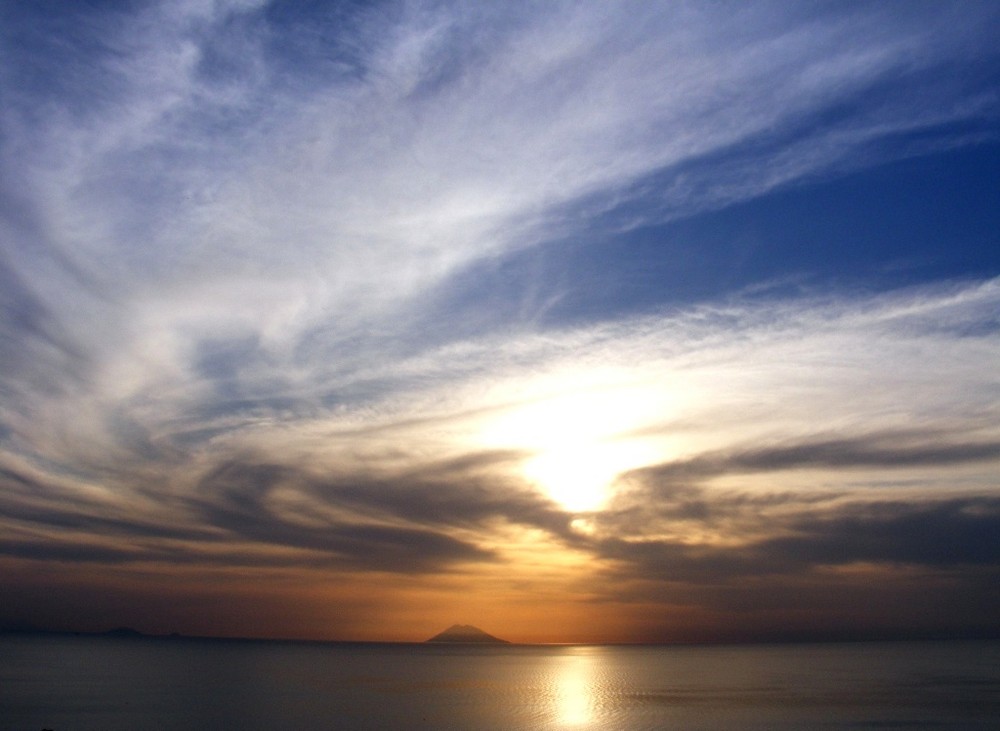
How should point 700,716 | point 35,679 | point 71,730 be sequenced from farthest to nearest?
point 35,679 → point 700,716 → point 71,730

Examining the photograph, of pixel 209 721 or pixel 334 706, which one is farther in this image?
pixel 334 706

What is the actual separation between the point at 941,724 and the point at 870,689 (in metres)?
65.1

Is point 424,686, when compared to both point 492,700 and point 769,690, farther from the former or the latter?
point 769,690

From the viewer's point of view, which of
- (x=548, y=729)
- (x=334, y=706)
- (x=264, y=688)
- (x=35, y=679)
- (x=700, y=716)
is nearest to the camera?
(x=548, y=729)

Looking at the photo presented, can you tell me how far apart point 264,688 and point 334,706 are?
135 ft

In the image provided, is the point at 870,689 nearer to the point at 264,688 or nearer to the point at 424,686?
the point at 424,686

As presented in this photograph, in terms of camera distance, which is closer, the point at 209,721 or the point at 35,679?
the point at 209,721

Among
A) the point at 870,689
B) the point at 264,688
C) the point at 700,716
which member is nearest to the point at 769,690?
the point at 870,689

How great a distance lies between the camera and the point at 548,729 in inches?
3917

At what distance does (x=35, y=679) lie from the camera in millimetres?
→ 166500

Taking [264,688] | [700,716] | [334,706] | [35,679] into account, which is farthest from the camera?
[35,679]

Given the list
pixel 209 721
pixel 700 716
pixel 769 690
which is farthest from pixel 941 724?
pixel 209 721

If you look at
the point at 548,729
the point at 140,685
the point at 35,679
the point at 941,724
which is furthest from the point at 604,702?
the point at 35,679

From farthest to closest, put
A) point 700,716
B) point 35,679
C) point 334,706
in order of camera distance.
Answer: point 35,679 < point 334,706 < point 700,716
